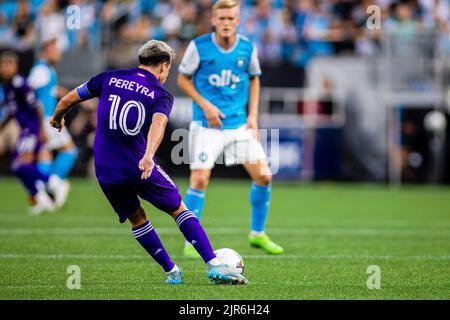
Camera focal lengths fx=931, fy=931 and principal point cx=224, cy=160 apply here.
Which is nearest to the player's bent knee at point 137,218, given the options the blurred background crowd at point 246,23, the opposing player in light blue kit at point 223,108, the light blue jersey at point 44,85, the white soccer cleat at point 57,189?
the opposing player in light blue kit at point 223,108

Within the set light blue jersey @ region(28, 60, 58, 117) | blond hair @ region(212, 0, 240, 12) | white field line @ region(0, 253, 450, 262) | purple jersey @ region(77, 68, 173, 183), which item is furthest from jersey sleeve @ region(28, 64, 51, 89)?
purple jersey @ region(77, 68, 173, 183)

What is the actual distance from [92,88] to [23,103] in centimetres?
732

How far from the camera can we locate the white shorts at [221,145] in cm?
933

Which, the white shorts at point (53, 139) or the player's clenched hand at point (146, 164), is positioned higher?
the player's clenched hand at point (146, 164)

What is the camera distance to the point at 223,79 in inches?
370

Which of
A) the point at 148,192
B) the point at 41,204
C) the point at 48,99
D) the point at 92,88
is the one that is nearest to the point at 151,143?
the point at 148,192

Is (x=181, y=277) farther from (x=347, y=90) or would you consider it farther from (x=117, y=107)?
(x=347, y=90)

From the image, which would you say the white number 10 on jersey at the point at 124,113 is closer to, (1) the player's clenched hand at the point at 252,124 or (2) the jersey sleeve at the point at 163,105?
(2) the jersey sleeve at the point at 163,105

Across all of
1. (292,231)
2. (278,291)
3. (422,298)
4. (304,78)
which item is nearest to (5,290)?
(278,291)

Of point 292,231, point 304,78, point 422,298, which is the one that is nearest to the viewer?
point 422,298

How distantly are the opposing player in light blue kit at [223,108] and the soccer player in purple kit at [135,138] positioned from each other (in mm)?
2280

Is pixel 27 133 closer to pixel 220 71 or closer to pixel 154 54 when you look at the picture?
pixel 220 71

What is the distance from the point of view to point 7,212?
44.2 ft

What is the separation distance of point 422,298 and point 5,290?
9.44 ft
